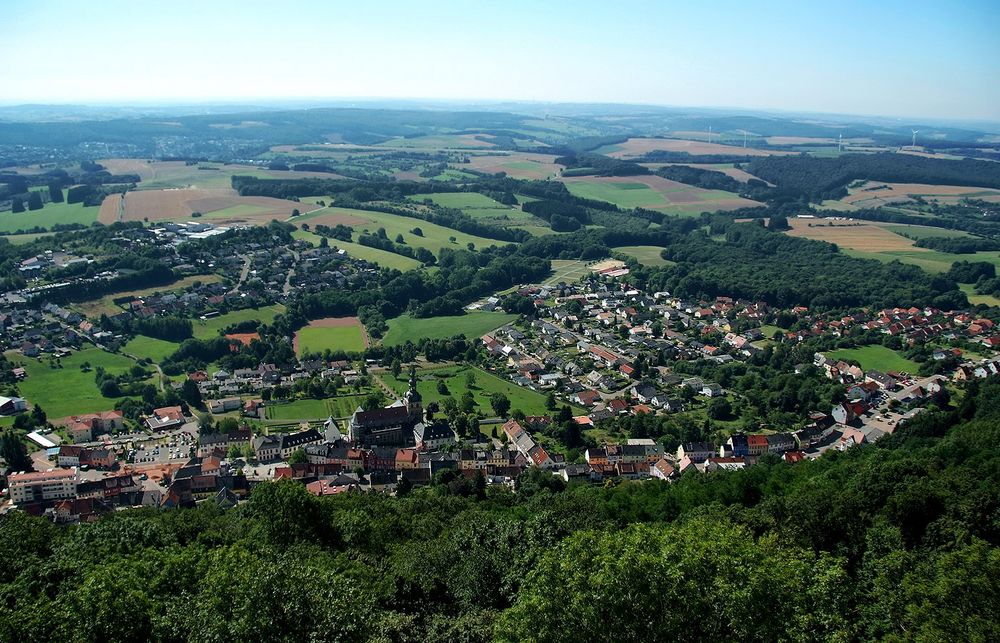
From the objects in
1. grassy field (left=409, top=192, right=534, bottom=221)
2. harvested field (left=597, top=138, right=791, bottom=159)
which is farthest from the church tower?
harvested field (left=597, top=138, right=791, bottom=159)

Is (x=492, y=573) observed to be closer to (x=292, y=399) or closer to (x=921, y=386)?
→ (x=292, y=399)

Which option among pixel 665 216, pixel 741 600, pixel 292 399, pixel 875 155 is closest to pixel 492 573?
pixel 741 600

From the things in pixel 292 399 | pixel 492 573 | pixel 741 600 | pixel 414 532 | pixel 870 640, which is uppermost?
pixel 741 600

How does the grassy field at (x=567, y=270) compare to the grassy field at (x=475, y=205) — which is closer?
the grassy field at (x=567, y=270)

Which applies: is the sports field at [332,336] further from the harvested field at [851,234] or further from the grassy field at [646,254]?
the harvested field at [851,234]

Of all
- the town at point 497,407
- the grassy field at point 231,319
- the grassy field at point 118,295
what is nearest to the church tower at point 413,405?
the town at point 497,407

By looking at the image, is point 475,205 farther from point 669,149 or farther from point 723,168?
point 669,149

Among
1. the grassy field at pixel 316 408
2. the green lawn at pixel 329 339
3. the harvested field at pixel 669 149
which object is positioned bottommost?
the grassy field at pixel 316 408

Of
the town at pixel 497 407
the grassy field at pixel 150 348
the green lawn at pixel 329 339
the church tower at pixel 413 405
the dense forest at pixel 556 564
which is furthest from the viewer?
the green lawn at pixel 329 339
